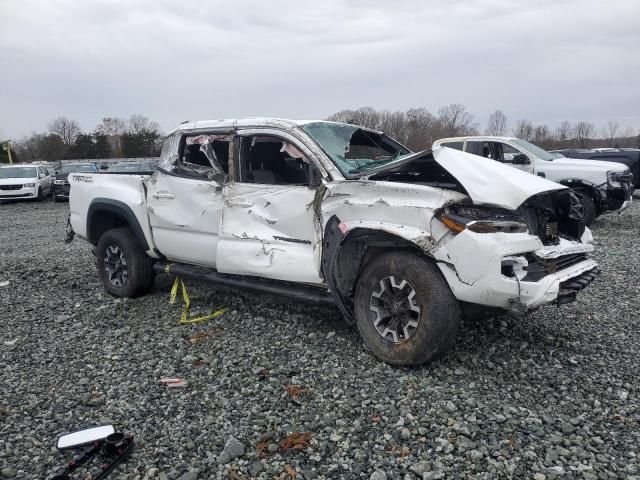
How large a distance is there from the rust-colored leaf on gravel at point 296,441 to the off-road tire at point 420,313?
100 cm

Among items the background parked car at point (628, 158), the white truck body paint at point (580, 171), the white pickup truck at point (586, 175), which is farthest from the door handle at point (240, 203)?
the background parked car at point (628, 158)

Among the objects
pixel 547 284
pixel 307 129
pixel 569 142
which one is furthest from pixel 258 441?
pixel 569 142

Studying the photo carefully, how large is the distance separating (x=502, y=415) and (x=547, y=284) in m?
0.92

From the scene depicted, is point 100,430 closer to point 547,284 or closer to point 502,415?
point 502,415

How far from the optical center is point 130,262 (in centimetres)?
573

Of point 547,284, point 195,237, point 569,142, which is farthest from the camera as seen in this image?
point 569,142

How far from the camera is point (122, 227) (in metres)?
6.08

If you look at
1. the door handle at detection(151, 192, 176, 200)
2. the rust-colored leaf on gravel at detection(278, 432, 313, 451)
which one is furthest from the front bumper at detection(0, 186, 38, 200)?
the rust-colored leaf on gravel at detection(278, 432, 313, 451)

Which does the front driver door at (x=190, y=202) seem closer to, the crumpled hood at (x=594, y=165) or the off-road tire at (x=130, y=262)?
the off-road tire at (x=130, y=262)

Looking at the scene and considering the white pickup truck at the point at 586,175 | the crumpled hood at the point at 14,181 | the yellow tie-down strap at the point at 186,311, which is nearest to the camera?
the yellow tie-down strap at the point at 186,311

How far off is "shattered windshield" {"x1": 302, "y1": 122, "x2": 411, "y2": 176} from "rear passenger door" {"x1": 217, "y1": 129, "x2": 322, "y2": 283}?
0.75 ft

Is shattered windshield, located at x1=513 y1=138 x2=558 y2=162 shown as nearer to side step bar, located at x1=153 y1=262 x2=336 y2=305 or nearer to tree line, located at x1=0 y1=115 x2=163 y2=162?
side step bar, located at x1=153 y1=262 x2=336 y2=305

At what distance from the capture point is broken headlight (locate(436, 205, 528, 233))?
3.33 m

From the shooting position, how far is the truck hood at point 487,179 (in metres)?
3.43
